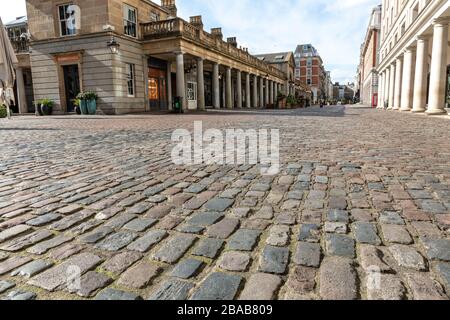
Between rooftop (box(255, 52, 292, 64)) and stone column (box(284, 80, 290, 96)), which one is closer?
stone column (box(284, 80, 290, 96))

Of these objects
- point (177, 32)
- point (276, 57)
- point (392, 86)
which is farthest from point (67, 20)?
point (276, 57)

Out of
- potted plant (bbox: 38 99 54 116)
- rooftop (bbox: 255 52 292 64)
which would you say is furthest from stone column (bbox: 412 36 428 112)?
rooftop (bbox: 255 52 292 64)

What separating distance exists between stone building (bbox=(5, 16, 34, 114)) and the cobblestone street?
27290 mm

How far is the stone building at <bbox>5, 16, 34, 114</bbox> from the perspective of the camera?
27.0m

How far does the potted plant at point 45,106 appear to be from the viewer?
72.6 ft

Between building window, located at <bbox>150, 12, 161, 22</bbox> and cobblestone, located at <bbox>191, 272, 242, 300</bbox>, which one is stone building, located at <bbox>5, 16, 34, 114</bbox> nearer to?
building window, located at <bbox>150, 12, 161, 22</bbox>

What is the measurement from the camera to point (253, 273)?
1849 millimetres

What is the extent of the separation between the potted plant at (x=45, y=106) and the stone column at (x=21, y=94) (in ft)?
22.5

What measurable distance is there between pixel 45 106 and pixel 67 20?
591 centimetres

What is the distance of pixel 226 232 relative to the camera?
2438mm

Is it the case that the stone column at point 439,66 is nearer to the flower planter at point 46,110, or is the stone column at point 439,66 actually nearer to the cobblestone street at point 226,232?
the cobblestone street at point 226,232

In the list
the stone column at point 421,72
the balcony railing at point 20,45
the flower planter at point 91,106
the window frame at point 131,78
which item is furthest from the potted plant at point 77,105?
the stone column at point 421,72
